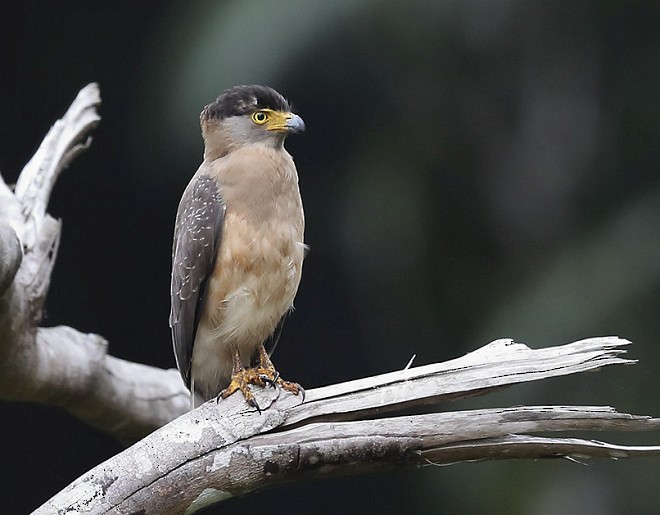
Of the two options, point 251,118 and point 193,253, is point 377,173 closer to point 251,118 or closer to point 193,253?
point 251,118

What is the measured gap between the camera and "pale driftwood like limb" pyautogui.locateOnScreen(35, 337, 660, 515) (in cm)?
262

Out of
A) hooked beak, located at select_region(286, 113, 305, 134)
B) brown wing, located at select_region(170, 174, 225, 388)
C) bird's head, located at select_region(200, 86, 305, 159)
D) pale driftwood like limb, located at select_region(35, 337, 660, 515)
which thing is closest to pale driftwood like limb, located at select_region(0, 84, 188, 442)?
brown wing, located at select_region(170, 174, 225, 388)

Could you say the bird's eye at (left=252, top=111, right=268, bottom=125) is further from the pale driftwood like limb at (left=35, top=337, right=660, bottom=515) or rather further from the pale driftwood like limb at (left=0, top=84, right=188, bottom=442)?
the pale driftwood like limb at (left=35, top=337, right=660, bottom=515)

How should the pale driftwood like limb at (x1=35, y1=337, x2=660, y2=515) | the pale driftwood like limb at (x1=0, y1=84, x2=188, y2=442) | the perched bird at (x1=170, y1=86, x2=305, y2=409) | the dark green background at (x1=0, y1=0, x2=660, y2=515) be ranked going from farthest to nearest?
the dark green background at (x1=0, y1=0, x2=660, y2=515) → the pale driftwood like limb at (x1=0, y1=84, x2=188, y2=442) → the perched bird at (x1=170, y1=86, x2=305, y2=409) → the pale driftwood like limb at (x1=35, y1=337, x2=660, y2=515)

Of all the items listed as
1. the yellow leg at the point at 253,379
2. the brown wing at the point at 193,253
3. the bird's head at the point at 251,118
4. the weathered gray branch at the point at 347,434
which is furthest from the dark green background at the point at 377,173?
the weathered gray branch at the point at 347,434

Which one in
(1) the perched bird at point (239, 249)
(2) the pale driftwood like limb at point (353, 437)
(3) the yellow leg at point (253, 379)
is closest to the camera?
(2) the pale driftwood like limb at point (353, 437)

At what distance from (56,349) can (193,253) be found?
3.01 feet

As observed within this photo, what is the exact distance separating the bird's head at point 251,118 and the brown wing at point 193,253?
19 centimetres

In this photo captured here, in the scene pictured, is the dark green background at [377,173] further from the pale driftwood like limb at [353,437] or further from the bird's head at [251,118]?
the pale driftwood like limb at [353,437]

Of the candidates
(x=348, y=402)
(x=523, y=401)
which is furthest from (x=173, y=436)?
(x=523, y=401)

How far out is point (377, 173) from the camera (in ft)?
18.4

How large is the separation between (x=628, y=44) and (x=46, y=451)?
376 cm

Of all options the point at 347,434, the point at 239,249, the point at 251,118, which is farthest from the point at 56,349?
the point at 347,434

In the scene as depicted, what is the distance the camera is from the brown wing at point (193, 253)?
10.8 ft
